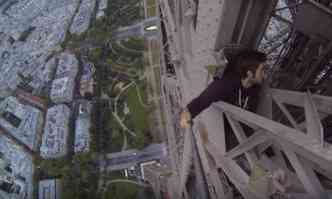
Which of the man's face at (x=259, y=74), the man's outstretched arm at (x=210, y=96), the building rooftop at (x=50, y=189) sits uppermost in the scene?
the man's face at (x=259, y=74)

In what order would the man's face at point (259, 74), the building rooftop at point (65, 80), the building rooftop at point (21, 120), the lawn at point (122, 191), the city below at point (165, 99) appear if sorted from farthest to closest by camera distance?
the building rooftop at point (65, 80) < the building rooftop at point (21, 120) < the lawn at point (122, 191) < the man's face at point (259, 74) < the city below at point (165, 99)

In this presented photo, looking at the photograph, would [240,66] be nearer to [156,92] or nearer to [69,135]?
[156,92]

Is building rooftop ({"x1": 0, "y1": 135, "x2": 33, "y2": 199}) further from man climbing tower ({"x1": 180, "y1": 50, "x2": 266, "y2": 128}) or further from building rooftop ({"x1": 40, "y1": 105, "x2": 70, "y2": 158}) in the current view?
man climbing tower ({"x1": 180, "y1": 50, "x2": 266, "y2": 128})

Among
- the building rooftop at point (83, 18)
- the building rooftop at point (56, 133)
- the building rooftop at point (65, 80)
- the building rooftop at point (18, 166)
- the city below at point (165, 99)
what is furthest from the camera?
the building rooftop at point (83, 18)

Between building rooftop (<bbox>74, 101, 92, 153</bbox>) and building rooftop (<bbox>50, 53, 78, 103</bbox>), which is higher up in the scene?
building rooftop (<bbox>50, 53, 78, 103</bbox>)

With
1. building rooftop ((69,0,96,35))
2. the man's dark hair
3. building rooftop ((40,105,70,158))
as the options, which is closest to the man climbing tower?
the man's dark hair

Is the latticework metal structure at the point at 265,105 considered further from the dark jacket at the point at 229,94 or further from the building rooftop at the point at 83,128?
the building rooftop at the point at 83,128

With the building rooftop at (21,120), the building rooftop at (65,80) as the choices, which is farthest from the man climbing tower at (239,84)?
the building rooftop at (21,120)

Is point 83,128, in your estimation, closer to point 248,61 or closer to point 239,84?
point 239,84
